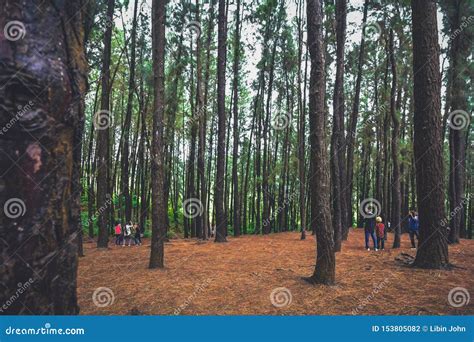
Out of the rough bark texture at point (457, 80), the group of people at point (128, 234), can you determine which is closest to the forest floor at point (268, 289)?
the rough bark texture at point (457, 80)

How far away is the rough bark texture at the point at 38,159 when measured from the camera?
178cm

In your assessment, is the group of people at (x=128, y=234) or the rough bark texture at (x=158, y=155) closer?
the rough bark texture at (x=158, y=155)

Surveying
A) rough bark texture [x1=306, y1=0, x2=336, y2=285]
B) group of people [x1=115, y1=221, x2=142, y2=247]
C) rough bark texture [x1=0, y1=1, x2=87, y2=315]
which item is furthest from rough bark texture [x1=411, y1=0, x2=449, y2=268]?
group of people [x1=115, y1=221, x2=142, y2=247]

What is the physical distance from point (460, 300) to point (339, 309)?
2.22 m

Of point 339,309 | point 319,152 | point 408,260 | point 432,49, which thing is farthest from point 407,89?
point 339,309

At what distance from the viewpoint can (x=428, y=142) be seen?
8328mm

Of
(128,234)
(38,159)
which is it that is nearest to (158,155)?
(38,159)

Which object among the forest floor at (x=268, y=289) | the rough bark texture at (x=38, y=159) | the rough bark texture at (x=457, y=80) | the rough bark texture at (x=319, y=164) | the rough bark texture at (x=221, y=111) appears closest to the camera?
the rough bark texture at (x=38, y=159)

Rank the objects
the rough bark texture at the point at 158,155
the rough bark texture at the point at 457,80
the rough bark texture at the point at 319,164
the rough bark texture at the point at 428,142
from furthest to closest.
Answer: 1. the rough bark texture at the point at 457,80
2. the rough bark texture at the point at 158,155
3. the rough bark texture at the point at 428,142
4. the rough bark texture at the point at 319,164

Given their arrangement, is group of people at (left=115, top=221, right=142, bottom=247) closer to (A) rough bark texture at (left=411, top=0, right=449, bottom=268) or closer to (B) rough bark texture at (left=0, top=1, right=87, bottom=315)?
(A) rough bark texture at (left=411, top=0, right=449, bottom=268)

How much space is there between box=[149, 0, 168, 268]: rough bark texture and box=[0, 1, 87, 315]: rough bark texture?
23.8ft

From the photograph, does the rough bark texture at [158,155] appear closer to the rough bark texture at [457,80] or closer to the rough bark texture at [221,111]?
the rough bark texture at [221,111]

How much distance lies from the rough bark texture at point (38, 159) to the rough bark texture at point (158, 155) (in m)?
7.25

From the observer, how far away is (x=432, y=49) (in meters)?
8.30
